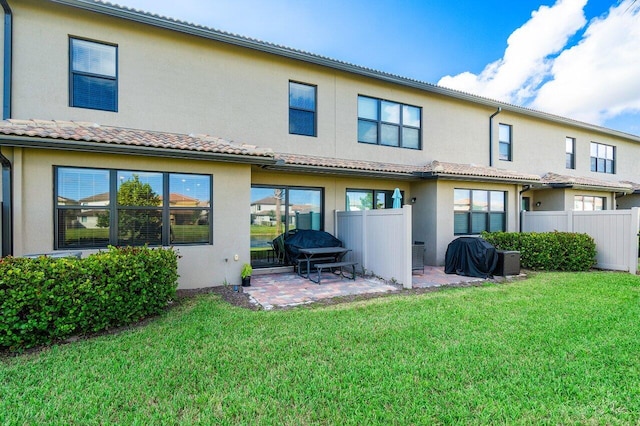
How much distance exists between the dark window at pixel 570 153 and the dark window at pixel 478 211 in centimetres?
753

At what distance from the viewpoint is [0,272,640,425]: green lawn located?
9.39 ft

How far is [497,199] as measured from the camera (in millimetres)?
12453

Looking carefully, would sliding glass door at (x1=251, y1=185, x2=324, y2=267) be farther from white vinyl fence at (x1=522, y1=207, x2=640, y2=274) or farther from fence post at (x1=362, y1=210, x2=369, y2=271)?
white vinyl fence at (x1=522, y1=207, x2=640, y2=274)

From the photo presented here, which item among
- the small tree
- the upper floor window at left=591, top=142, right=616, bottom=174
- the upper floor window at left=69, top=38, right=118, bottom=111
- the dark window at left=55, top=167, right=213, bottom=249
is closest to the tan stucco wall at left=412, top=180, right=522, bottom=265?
the dark window at left=55, top=167, right=213, bottom=249

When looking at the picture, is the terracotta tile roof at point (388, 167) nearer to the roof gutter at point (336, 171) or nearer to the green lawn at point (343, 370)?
the roof gutter at point (336, 171)

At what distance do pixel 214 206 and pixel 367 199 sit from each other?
589 centimetres

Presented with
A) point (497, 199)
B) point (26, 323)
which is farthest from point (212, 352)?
point (497, 199)

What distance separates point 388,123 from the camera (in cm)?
1185

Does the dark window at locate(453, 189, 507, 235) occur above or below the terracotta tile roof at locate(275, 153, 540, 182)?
below

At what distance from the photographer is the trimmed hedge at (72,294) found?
13.5ft

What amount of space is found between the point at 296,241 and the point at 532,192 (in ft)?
42.5

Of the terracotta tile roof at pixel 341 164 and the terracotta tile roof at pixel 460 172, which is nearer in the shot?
the terracotta tile roof at pixel 341 164

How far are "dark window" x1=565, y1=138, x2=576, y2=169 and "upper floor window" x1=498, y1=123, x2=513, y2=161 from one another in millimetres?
4677

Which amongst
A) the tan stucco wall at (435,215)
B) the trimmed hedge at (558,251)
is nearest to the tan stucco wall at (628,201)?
the trimmed hedge at (558,251)
